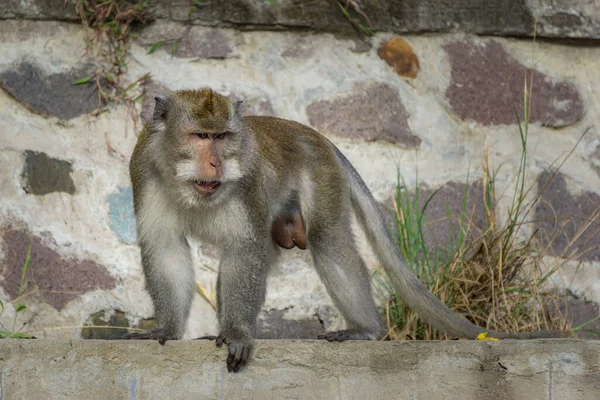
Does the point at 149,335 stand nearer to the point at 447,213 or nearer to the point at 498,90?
the point at 447,213

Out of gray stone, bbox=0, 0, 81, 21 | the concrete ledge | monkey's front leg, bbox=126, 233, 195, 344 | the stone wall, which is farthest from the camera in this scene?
gray stone, bbox=0, 0, 81, 21

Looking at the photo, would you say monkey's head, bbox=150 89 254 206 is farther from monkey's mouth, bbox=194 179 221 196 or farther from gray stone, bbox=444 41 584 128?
gray stone, bbox=444 41 584 128

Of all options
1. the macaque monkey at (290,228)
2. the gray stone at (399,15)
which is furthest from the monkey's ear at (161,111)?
the gray stone at (399,15)

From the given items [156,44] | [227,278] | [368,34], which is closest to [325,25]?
[368,34]

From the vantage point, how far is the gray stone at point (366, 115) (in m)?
6.64

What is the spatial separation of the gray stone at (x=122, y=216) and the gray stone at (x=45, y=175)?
0.25 m

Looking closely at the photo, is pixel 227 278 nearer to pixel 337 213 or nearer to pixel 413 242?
pixel 337 213

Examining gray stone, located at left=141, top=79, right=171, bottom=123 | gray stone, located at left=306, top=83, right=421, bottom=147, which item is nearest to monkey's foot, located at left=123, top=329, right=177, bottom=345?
gray stone, located at left=141, top=79, right=171, bottom=123

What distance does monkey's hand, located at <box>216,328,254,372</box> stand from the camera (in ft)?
15.4

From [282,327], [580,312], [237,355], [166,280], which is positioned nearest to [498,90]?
[580,312]

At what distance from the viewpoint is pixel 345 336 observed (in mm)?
5121

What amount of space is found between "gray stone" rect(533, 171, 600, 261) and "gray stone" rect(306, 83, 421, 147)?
0.89 meters

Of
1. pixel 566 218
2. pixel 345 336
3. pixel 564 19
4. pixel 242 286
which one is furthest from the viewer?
pixel 564 19

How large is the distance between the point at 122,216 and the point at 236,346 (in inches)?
69.6
